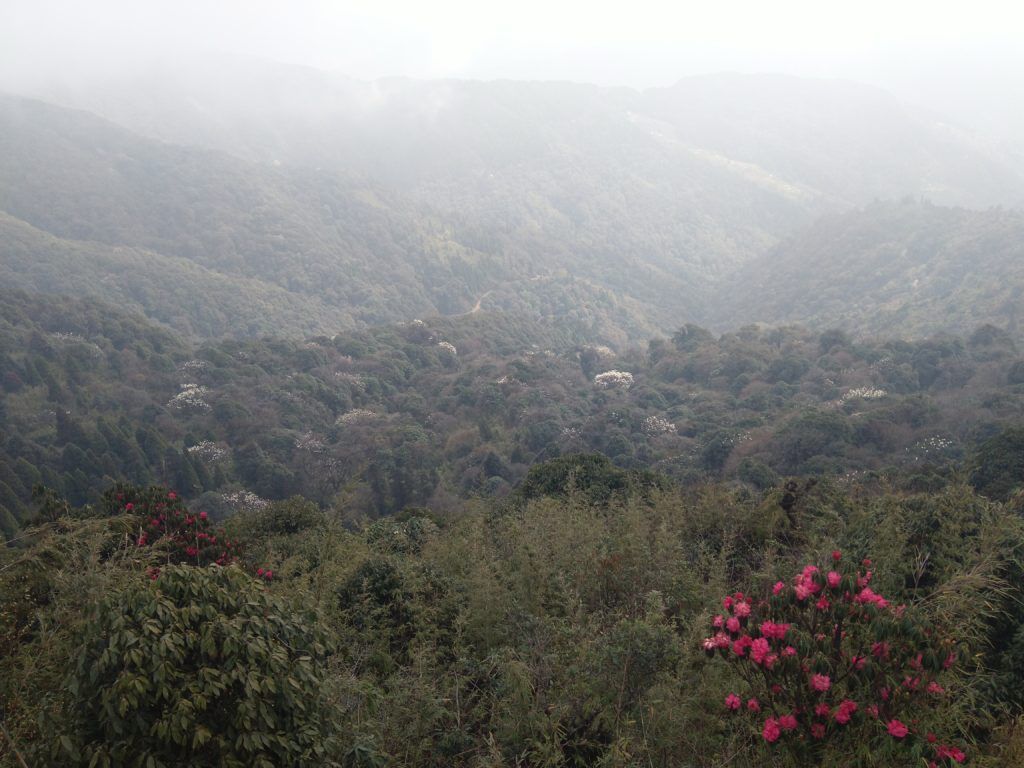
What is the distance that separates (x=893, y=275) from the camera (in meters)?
79.8

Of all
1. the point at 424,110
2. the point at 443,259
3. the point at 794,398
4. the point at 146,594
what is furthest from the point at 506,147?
the point at 146,594

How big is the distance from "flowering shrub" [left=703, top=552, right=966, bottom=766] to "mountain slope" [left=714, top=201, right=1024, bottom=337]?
5534 cm

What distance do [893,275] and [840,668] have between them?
8497 centimetres

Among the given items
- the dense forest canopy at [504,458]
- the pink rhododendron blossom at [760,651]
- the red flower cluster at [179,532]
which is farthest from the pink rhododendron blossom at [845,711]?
the red flower cluster at [179,532]

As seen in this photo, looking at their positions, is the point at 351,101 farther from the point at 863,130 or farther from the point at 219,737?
the point at 219,737

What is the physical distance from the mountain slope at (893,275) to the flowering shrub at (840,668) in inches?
2179

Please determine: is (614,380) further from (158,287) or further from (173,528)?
(158,287)

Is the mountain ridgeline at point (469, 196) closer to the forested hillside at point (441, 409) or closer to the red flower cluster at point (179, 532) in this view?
the forested hillside at point (441, 409)

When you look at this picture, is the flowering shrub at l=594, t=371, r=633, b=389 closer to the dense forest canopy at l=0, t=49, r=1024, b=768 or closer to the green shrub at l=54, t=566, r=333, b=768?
the dense forest canopy at l=0, t=49, r=1024, b=768

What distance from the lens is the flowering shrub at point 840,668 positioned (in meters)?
4.56

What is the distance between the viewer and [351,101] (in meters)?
184

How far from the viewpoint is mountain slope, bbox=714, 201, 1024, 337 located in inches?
2435

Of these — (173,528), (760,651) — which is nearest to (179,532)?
(173,528)

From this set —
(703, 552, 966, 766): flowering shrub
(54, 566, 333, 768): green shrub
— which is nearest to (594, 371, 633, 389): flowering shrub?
(703, 552, 966, 766): flowering shrub
